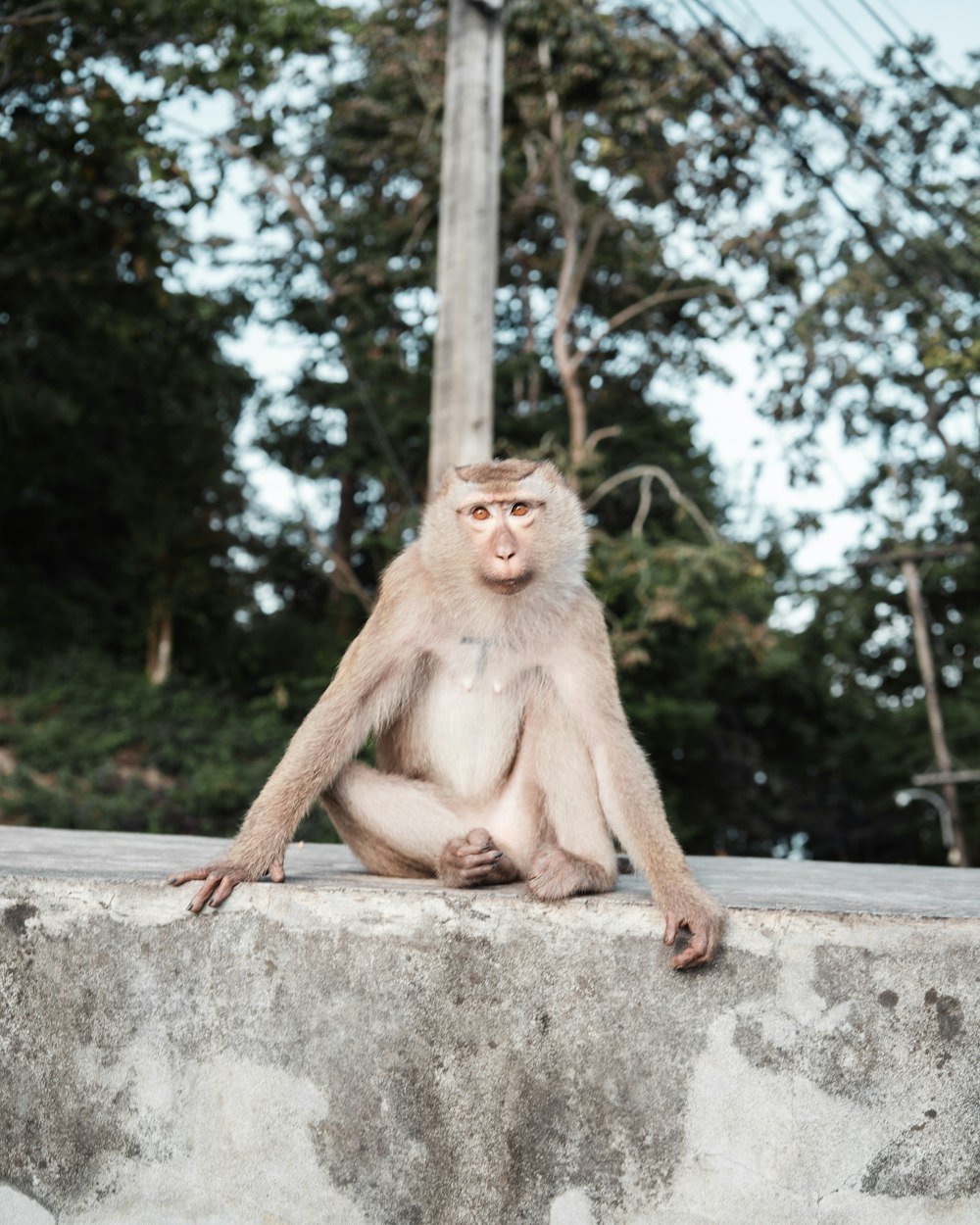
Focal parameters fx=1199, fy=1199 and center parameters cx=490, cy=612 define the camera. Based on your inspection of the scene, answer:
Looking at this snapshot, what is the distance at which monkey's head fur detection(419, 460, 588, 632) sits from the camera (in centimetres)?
270

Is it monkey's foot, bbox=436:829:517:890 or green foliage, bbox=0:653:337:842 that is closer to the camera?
monkey's foot, bbox=436:829:517:890

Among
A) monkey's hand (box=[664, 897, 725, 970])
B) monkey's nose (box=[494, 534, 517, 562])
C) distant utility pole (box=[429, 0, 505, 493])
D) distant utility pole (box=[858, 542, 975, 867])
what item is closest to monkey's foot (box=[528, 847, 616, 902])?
monkey's hand (box=[664, 897, 725, 970])

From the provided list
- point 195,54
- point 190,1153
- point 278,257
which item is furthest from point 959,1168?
point 278,257

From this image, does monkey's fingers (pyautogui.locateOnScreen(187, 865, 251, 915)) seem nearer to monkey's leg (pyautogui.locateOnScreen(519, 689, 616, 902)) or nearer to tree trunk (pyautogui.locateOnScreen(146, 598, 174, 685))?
monkey's leg (pyautogui.locateOnScreen(519, 689, 616, 902))

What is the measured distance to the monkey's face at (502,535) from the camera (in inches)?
102

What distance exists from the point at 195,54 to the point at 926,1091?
697cm

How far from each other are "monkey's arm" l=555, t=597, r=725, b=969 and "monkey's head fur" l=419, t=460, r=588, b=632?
5.2 inches

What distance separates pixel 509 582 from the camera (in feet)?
8.57

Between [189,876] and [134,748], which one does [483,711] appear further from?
[134,748]

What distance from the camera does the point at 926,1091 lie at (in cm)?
220

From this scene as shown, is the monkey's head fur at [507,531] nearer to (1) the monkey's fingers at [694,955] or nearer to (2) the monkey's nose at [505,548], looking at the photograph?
(2) the monkey's nose at [505,548]

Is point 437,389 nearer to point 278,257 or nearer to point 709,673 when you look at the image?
point 709,673

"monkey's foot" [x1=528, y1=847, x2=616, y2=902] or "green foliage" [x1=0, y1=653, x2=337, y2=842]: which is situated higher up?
"green foliage" [x1=0, y1=653, x2=337, y2=842]

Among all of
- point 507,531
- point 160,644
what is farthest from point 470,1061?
point 160,644
